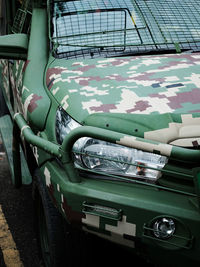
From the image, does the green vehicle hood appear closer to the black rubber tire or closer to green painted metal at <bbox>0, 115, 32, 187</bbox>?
Answer: the black rubber tire

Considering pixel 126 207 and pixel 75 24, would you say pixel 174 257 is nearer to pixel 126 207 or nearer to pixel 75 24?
pixel 126 207

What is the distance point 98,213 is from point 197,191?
498 millimetres

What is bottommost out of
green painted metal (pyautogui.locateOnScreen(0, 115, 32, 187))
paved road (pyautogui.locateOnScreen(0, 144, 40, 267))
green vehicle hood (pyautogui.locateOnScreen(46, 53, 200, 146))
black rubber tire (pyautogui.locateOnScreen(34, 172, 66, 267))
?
paved road (pyautogui.locateOnScreen(0, 144, 40, 267))

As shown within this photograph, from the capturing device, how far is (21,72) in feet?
11.9

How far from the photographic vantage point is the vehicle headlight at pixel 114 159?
236 cm

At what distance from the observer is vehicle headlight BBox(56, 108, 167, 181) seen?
7.75ft

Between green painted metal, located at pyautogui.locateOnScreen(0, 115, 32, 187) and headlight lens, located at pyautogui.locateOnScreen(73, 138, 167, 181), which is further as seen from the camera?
green painted metal, located at pyautogui.locateOnScreen(0, 115, 32, 187)

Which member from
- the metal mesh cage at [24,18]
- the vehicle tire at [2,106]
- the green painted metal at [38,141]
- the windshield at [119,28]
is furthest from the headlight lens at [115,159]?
the vehicle tire at [2,106]

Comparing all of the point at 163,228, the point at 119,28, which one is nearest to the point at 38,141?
the point at 163,228

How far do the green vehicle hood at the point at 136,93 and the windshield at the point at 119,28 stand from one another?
208 millimetres

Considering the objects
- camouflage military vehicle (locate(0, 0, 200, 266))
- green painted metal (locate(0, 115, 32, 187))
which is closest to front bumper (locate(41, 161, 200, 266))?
camouflage military vehicle (locate(0, 0, 200, 266))

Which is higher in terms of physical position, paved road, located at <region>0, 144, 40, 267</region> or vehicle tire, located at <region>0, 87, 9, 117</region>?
vehicle tire, located at <region>0, 87, 9, 117</region>

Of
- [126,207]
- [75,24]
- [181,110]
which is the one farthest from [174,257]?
[75,24]

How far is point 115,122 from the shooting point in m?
2.39
